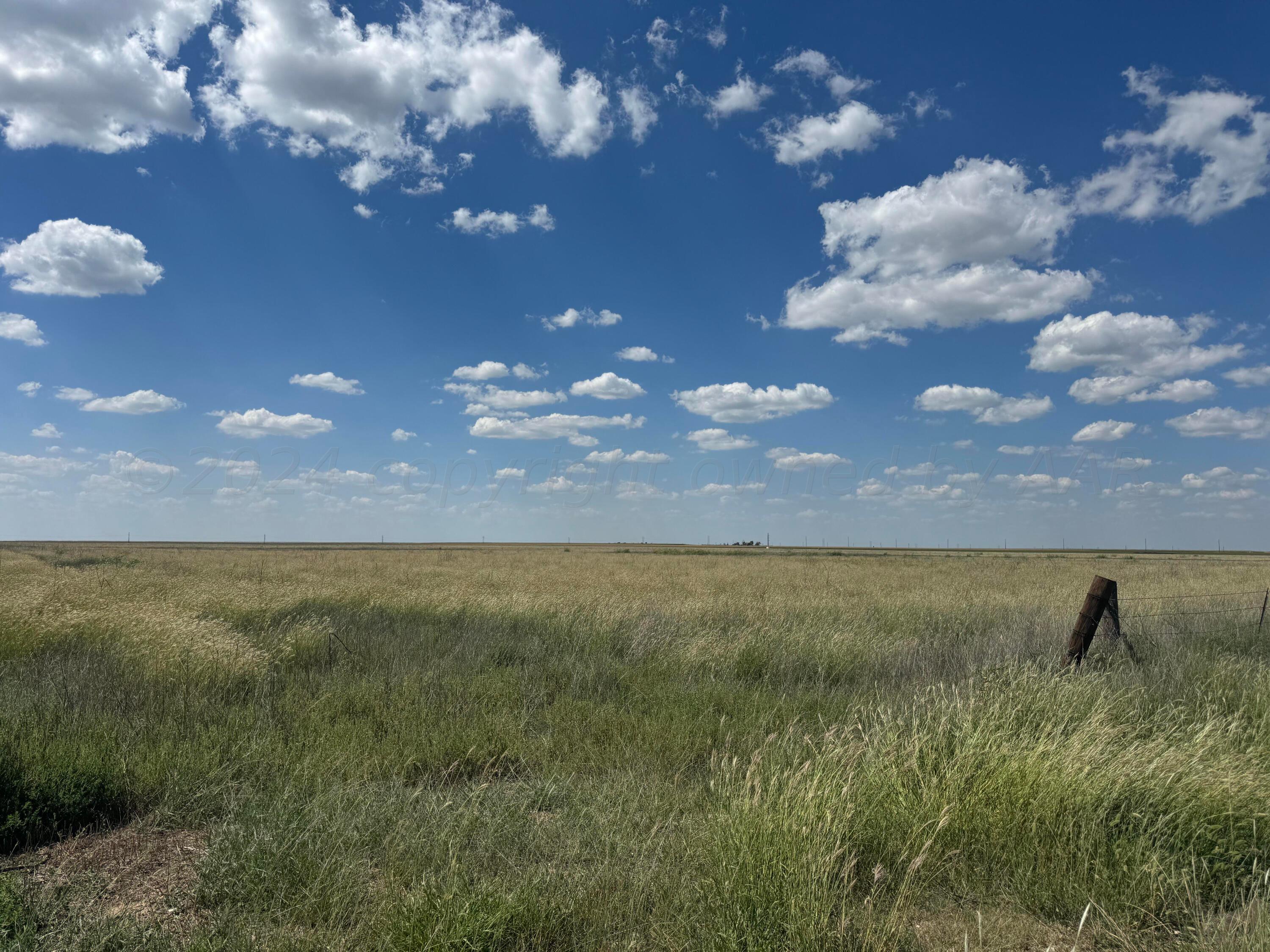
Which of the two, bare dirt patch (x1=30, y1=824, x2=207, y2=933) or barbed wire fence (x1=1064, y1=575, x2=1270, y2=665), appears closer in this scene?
bare dirt patch (x1=30, y1=824, x2=207, y2=933)

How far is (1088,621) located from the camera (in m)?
8.50

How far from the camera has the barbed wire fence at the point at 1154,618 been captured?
8523mm

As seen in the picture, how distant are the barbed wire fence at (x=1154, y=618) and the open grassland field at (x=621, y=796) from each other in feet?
1.91

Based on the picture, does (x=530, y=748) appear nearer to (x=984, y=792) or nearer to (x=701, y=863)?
(x=701, y=863)

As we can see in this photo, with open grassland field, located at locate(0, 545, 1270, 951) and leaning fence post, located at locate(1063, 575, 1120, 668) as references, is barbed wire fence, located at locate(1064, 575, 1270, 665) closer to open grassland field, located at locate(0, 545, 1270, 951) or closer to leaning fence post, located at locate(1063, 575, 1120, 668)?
leaning fence post, located at locate(1063, 575, 1120, 668)

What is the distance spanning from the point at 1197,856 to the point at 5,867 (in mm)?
6940

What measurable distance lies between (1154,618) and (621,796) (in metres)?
14.3

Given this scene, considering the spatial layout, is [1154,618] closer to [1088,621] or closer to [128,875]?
[1088,621]

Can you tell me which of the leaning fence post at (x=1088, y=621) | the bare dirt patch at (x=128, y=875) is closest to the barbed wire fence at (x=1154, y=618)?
the leaning fence post at (x=1088, y=621)

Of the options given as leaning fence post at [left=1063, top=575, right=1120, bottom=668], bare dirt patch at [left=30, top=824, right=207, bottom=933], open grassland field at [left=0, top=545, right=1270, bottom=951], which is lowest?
bare dirt patch at [left=30, top=824, right=207, bottom=933]

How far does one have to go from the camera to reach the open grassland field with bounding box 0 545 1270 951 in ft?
11.6

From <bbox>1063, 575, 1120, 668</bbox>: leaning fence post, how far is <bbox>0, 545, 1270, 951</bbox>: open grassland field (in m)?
0.88

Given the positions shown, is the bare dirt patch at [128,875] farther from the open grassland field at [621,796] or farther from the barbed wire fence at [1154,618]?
the barbed wire fence at [1154,618]

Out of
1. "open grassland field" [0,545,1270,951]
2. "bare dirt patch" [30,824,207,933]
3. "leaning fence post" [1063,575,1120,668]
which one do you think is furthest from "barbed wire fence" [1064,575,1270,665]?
"bare dirt patch" [30,824,207,933]
